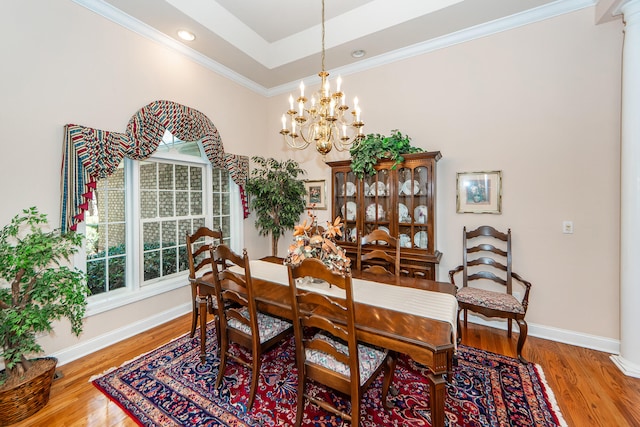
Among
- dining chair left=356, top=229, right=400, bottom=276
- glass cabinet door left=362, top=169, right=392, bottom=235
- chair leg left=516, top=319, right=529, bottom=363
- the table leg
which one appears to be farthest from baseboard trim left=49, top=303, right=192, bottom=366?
chair leg left=516, top=319, right=529, bottom=363

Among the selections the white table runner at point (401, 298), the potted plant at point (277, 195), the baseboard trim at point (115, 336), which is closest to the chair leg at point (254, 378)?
the white table runner at point (401, 298)

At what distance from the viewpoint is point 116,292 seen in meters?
2.81

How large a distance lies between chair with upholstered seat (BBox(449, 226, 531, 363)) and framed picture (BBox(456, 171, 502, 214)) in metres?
0.24

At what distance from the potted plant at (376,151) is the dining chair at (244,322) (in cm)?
190

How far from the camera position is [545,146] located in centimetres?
266

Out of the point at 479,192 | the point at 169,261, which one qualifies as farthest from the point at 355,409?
the point at 169,261

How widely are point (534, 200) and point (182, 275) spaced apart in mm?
4100

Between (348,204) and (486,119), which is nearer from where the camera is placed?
(486,119)

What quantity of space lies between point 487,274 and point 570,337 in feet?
2.99

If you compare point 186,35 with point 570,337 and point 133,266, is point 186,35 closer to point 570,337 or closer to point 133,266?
point 133,266

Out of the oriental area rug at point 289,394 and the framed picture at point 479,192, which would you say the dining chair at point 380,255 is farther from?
the framed picture at point 479,192

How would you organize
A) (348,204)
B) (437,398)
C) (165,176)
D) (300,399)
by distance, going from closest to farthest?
(437,398), (300,399), (165,176), (348,204)

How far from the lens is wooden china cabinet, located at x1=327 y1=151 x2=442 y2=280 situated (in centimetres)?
291

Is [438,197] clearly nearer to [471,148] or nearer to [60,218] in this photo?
[471,148]
